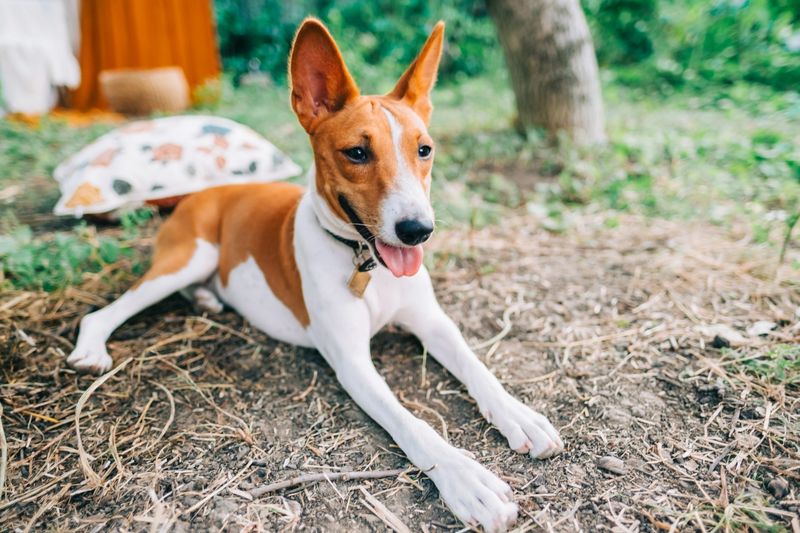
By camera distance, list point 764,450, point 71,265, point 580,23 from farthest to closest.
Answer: point 580,23
point 71,265
point 764,450

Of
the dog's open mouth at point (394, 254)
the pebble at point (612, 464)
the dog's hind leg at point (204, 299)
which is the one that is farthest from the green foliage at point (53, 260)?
the pebble at point (612, 464)

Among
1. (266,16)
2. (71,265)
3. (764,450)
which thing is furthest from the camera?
(266,16)

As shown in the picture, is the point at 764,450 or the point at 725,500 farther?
the point at 764,450

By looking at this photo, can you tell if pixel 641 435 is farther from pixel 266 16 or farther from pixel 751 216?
pixel 266 16

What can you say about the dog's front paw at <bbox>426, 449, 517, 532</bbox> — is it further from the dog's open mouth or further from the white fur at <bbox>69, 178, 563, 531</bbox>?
the dog's open mouth

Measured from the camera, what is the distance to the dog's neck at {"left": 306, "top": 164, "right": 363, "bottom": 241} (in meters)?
2.27

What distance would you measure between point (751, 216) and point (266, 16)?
10.5m

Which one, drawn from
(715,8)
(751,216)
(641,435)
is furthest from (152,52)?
(641,435)

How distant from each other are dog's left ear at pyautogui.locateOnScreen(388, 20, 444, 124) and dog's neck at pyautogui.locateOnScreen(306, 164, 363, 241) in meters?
0.53

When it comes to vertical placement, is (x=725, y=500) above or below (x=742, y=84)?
below

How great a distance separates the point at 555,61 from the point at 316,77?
3654 millimetres

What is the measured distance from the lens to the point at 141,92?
330 inches

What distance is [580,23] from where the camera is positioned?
530cm

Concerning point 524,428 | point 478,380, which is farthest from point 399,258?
point 524,428
